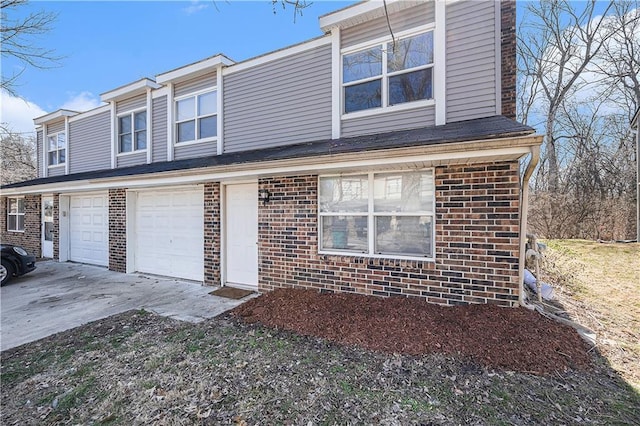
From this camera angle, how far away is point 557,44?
16391mm

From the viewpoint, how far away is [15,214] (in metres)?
11.7

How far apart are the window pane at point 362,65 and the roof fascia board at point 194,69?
3.18 meters

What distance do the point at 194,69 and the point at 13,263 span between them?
655cm

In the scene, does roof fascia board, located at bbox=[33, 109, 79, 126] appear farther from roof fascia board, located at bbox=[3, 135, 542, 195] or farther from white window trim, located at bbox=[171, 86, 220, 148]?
roof fascia board, located at bbox=[3, 135, 542, 195]

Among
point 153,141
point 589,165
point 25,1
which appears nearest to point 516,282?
point 153,141

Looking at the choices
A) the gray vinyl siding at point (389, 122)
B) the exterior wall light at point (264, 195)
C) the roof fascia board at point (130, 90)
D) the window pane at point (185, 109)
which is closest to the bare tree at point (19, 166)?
the roof fascia board at point (130, 90)

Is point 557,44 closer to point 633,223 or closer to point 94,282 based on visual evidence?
point 633,223

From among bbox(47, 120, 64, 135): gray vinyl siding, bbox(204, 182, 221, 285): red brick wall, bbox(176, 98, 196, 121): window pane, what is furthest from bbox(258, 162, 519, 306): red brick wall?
bbox(47, 120, 64, 135): gray vinyl siding

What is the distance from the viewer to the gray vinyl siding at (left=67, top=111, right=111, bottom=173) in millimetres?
9828

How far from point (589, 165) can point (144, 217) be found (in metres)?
19.7

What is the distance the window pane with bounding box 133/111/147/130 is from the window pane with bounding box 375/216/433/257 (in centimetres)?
794

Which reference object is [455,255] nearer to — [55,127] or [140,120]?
[140,120]

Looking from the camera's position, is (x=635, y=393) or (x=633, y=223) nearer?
(x=635, y=393)

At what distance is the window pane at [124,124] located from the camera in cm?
936
